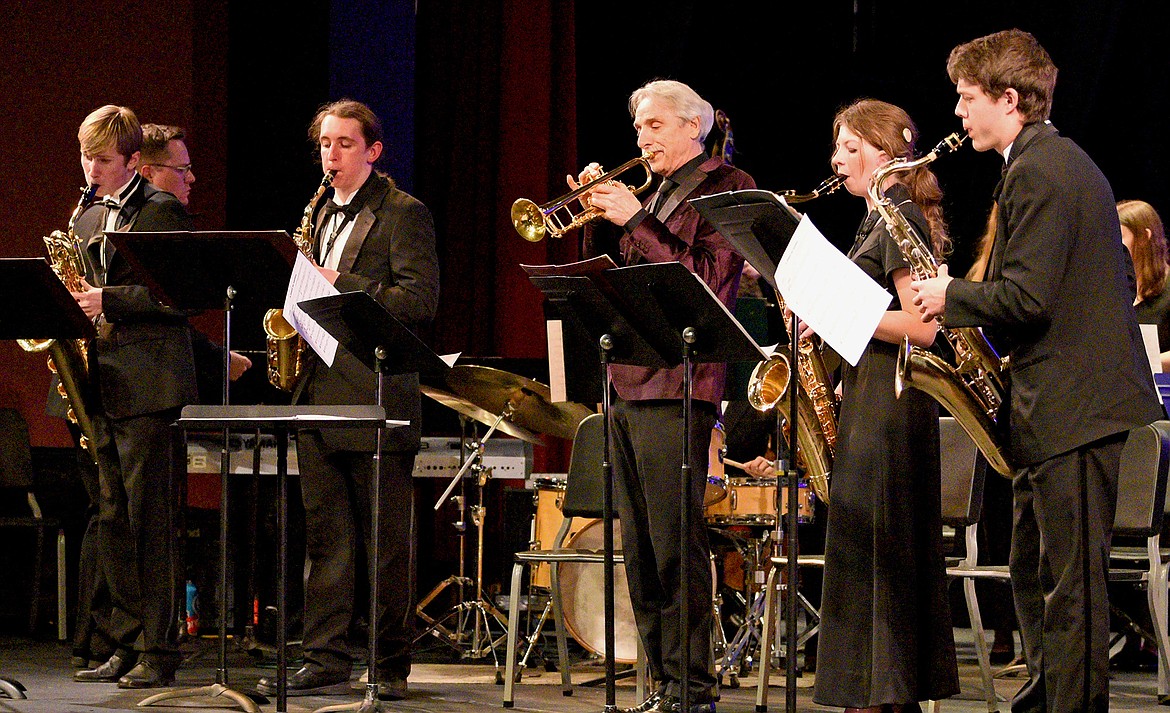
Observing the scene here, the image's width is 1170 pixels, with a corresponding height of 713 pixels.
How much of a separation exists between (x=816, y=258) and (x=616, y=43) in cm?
489

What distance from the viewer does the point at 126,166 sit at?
4984 millimetres

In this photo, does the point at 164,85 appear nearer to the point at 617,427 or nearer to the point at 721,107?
the point at 721,107

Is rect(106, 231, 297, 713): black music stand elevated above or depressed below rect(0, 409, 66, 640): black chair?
above

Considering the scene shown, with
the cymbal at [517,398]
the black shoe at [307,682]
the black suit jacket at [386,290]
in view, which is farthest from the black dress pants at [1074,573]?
the cymbal at [517,398]

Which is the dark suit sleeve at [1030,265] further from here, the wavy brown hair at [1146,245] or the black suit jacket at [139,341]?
the black suit jacket at [139,341]

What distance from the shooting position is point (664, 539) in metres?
3.97

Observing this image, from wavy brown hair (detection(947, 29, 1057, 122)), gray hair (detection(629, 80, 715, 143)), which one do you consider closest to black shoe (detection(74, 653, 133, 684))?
gray hair (detection(629, 80, 715, 143))

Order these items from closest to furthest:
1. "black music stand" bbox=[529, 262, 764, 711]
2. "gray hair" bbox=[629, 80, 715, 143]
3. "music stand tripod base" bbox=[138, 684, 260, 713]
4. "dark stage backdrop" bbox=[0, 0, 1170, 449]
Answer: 1. "black music stand" bbox=[529, 262, 764, 711]
2. "music stand tripod base" bbox=[138, 684, 260, 713]
3. "gray hair" bbox=[629, 80, 715, 143]
4. "dark stage backdrop" bbox=[0, 0, 1170, 449]

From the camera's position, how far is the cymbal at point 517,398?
5.37 metres

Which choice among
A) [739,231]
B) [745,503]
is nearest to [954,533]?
[745,503]

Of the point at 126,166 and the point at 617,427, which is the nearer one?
the point at 617,427

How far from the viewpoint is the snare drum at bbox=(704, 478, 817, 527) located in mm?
4965

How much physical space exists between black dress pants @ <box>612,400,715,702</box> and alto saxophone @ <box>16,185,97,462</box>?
6.82 ft

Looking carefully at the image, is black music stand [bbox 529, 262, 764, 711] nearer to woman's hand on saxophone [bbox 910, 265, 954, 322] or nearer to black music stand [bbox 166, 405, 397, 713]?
woman's hand on saxophone [bbox 910, 265, 954, 322]
